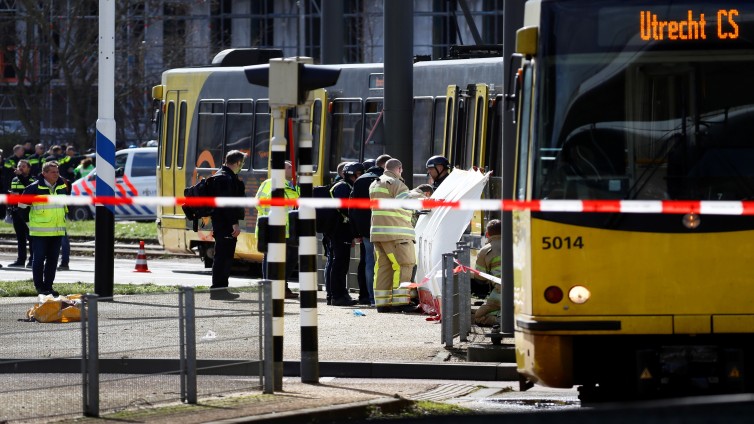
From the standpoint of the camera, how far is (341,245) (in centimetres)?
1817

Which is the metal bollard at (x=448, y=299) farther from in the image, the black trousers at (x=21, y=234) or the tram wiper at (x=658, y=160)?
the black trousers at (x=21, y=234)

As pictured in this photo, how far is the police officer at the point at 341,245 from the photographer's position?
58.9 ft

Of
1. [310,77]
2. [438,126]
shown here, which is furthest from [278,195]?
[438,126]

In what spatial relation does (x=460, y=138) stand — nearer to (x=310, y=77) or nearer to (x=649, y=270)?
(x=310, y=77)

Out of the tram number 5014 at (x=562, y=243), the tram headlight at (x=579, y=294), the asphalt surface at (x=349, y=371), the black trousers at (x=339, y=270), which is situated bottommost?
the asphalt surface at (x=349, y=371)

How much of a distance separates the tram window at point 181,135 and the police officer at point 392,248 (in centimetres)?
830

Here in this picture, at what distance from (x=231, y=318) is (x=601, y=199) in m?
2.61

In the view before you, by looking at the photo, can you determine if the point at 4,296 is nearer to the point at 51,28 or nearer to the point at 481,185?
the point at 481,185

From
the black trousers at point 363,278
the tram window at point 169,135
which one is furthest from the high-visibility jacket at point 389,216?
the tram window at point 169,135

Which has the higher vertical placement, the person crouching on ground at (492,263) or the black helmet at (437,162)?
the black helmet at (437,162)

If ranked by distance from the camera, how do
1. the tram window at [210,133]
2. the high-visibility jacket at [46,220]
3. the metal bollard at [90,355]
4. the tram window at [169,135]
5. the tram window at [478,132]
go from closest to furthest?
the metal bollard at [90,355]
the high-visibility jacket at [46,220]
the tram window at [478,132]
the tram window at [210,133]
the tram window at [169,135]

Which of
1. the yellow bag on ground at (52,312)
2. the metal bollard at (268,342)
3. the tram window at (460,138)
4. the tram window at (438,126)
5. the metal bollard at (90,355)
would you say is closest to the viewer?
the metal bollard at (90,355)

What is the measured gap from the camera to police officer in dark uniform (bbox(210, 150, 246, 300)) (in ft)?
58.4

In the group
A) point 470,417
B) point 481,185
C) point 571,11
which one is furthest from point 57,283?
point 470,417
